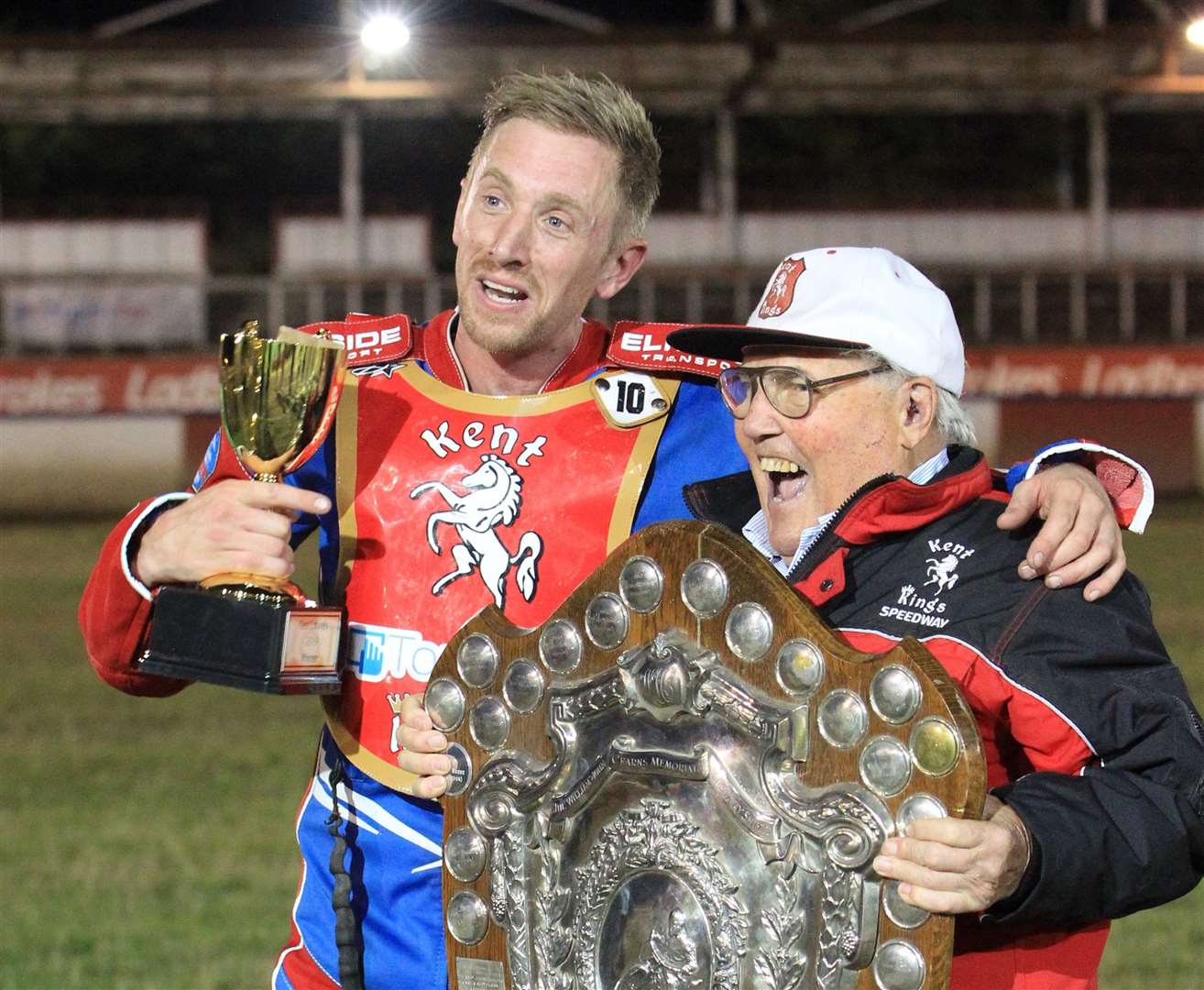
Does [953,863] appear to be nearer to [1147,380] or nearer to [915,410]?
[915,410]

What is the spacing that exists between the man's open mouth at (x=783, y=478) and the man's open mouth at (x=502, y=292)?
51 centimetres

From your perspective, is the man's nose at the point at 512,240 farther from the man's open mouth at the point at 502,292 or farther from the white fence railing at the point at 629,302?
A: the white fence railing at the point at 629,302

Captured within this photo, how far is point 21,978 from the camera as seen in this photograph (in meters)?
4.99

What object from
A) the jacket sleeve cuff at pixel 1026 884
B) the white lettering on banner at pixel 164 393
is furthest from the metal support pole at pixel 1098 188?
the jacket sleeve cuff at pixel 1026 884

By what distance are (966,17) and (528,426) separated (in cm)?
2598

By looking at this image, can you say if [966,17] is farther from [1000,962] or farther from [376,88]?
[1000,962]

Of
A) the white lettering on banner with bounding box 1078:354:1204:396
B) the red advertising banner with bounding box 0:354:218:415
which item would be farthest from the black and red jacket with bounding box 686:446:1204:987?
the white lettering on banner with bounding box 1078:354:1204:396

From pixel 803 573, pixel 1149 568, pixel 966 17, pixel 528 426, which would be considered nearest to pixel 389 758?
pixel 528 426

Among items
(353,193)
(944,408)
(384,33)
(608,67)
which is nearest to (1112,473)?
(944,408)

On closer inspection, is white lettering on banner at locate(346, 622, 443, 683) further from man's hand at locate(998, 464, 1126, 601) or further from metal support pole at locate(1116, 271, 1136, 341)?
metal support pole at locate(1116, 271, 1136, 341)

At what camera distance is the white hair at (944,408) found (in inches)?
85.9

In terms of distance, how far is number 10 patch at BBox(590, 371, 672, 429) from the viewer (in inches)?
104

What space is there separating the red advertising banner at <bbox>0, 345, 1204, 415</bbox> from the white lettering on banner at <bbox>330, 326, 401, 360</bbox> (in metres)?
17.0

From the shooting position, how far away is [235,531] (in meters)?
2.26
